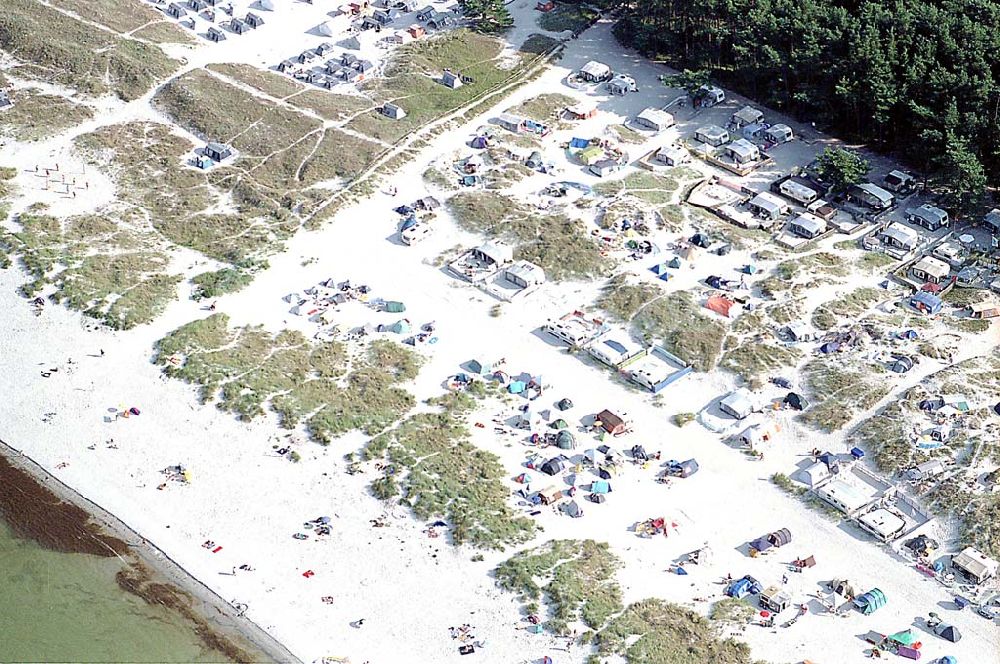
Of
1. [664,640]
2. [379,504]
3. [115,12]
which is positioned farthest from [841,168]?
[115,12]

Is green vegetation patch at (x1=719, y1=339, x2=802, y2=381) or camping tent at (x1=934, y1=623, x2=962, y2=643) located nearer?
camping tent at (x1=934, y1=623, x2=962, y2=643)

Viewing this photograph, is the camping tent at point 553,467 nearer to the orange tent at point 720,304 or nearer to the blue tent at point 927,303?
the orange tent at point 720,304

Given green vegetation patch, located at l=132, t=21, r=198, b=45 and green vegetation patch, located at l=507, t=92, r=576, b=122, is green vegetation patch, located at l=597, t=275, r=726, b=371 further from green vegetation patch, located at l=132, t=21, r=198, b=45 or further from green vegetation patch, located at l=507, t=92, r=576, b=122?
green vegetation patch, located at l=132, t=21, r=198, b=45

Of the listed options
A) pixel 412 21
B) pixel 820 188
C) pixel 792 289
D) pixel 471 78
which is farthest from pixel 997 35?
pixel 412 21

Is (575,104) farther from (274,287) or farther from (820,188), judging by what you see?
(274,287)

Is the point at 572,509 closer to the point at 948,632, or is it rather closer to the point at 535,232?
the point at 948,632

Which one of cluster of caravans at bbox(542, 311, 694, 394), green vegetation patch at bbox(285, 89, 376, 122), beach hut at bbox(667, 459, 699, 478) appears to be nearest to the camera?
beach hut at bbox(667, 459, 699, 478)

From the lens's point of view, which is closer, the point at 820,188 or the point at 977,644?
the point at 977,644

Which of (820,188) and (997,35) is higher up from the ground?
(997,35)

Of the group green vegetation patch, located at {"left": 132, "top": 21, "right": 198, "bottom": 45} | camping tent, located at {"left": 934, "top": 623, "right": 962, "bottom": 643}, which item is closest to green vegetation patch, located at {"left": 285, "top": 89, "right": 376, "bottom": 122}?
green vegetation patch, located at {"left": 132, "top": 21, "right": 198, "bottom": 45}
